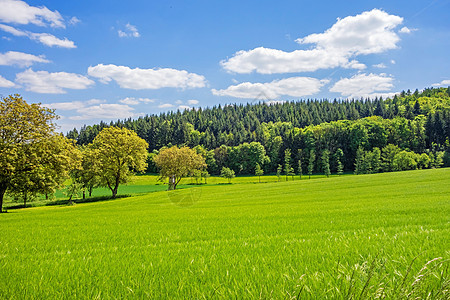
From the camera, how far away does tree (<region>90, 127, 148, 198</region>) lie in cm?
5494

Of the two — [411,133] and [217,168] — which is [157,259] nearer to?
[217,168]

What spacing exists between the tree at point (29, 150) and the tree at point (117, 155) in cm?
2241

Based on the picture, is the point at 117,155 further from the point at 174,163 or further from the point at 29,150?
the point at 29,150

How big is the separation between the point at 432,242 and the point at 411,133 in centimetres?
17863

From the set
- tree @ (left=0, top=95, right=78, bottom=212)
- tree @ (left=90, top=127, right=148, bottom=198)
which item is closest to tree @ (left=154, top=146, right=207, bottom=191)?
tree @ (left=90, top=127, right=148, bottom=198)

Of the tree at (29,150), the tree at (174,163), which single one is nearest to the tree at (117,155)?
the tree at (174,163)

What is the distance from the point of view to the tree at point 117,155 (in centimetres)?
5494

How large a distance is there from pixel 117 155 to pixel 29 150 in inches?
1059

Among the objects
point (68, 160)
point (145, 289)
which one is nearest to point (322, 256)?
point (145, 289)

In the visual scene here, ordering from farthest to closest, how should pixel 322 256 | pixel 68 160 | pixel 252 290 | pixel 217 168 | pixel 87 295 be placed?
pixel 217 168 → pixel 68 160 → pixel 322 256 → pixel 87 295 → pixel 252 290

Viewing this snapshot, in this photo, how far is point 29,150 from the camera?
95.3ft

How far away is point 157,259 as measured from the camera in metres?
4.77

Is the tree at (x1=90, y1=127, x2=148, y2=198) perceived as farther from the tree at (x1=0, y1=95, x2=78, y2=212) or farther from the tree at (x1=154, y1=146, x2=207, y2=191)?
the tree at (x1=0, y1=95, x2=78, y2=212)

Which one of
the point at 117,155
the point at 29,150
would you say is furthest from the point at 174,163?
the point at 29,150
